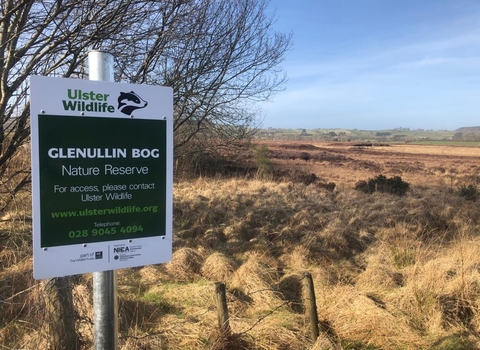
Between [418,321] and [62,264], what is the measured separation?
13.6 ft

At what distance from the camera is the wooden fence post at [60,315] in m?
3.46

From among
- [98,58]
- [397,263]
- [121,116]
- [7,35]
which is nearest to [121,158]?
[121,116]

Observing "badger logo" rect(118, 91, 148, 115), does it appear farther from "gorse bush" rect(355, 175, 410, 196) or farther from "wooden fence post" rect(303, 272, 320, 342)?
"gorse bush" rect(355, 175, 410, 196)

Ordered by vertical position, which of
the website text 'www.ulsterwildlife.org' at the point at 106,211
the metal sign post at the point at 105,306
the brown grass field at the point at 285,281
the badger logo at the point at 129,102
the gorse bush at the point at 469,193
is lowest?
the brown grass field at the point at 285,281

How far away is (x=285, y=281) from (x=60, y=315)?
3724 mm

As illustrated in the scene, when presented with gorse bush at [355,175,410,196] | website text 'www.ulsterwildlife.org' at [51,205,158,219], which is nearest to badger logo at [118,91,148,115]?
website text 'www.ulsterwildlife.org' at [51,205,158,219]

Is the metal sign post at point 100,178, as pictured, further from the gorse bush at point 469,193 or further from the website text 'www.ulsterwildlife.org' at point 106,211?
the gorse bush at point 469,193

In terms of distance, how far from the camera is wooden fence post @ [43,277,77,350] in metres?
3.46

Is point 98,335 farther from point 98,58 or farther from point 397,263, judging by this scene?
point 397,263

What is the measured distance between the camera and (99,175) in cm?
195

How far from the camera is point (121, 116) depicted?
6.55 feet

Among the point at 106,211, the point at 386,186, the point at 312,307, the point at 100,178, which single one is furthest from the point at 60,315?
the point at 386,186

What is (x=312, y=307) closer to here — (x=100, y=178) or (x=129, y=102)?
(x=100, y=178)

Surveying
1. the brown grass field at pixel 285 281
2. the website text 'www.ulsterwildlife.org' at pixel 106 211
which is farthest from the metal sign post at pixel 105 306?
the brown grass field at pixel 285 281
